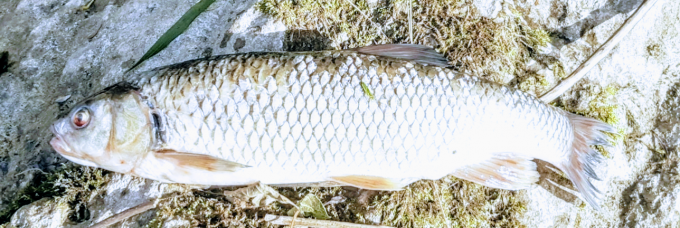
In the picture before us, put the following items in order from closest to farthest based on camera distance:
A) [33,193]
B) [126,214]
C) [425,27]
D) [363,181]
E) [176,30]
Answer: [363,181], [126,214], [176,30], [33,193], [425,27]

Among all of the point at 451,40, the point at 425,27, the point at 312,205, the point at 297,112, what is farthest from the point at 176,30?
the point at 451,40

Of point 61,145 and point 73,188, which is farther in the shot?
point 73,188

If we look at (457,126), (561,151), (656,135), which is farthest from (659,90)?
(457,126)

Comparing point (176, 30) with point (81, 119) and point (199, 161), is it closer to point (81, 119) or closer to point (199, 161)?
point (81, 119)

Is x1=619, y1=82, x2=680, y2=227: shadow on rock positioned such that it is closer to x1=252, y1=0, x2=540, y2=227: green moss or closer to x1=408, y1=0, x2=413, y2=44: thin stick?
x1=252, y1=0, x2=540, y2=227: green moss

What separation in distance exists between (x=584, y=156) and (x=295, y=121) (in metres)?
1.67

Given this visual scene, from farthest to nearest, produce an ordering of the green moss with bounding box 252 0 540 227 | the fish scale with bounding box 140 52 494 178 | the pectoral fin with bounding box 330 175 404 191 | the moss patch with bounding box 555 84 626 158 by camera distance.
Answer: the moss patch with bounding box 555 84 626 158 < the green moss with bounding box 252 0 540 227 < the pectoral fin with bounding box 330 175 404 191 < the fish scale with bounding box 140 52 494 178

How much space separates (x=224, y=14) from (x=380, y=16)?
3.31ft

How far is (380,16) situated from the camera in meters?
3.10

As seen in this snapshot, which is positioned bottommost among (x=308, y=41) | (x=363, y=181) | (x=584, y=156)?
(x=363, y=181)

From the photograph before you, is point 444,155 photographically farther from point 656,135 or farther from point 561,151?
point 656,135

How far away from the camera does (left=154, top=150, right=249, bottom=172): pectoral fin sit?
2.46 metres

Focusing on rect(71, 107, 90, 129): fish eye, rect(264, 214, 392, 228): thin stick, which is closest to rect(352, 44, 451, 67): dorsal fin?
rect(264, 214, 392, 228): thin stick

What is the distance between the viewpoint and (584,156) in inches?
110
